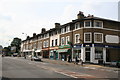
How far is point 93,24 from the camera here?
1458 inches

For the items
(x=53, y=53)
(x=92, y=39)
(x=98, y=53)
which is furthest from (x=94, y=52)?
(x=53, y=53)

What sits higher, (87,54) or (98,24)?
(98,24)

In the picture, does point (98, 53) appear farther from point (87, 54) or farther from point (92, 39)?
point (92, 39)

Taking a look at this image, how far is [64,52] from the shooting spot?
1743 inches

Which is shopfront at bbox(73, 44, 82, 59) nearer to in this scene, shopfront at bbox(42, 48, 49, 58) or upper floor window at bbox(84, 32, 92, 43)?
upper floor window at bbox(84, 32, 92, 43)

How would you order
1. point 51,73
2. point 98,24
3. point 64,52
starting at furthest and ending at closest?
point 64,52, point 98,24, point 51,73

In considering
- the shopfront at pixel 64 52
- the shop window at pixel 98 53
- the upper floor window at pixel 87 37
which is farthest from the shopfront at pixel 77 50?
the shop window at pixel 98 53

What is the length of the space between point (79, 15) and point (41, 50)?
23.9m

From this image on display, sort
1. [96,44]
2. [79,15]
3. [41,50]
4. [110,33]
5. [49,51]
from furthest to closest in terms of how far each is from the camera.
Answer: [41,50], [49,51], [79,15], [110,33], [96,44]

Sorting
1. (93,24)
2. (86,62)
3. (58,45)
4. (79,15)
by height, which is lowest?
(86,62)

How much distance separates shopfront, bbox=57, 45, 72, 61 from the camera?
1651 inches

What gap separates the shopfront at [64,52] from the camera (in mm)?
41938

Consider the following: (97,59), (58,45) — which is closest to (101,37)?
(97,59)

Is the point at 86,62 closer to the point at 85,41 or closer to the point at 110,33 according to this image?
the point at 85,41
